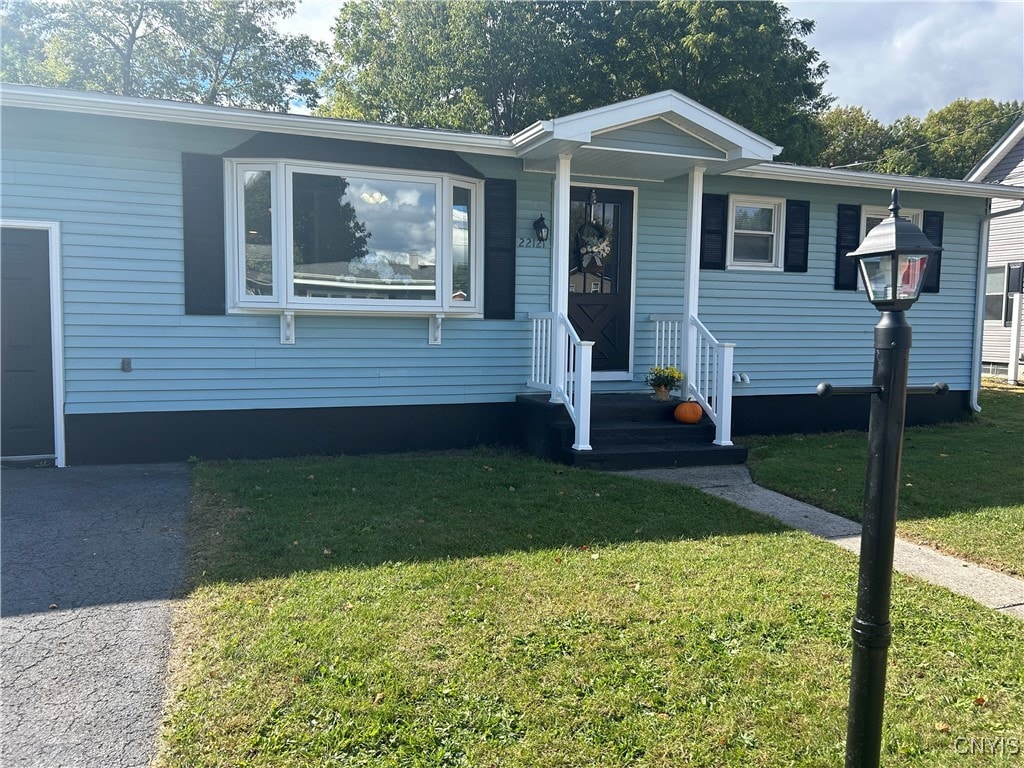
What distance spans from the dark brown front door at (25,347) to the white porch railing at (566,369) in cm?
447

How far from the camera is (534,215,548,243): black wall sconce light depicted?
292 inches

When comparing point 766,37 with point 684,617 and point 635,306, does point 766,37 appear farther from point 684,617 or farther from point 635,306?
point 684,617

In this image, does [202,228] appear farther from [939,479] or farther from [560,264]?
[939,479]

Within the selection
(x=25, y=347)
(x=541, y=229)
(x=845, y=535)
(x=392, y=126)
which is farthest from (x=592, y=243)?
(x=25, y=347)

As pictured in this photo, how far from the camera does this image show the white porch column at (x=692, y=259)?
7.20m

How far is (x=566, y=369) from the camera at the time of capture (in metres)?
6.75

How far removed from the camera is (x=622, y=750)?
2291 millimetres

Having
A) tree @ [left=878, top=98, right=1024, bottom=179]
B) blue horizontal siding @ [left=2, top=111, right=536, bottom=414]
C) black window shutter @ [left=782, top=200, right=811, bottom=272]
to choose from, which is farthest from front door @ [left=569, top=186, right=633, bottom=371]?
tree @ [left=878, top=98, right=1024, bottom=179]

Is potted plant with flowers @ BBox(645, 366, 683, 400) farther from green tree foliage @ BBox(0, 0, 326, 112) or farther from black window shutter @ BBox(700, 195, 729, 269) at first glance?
green tree foliage @ BBox(0, 0, 326, 112)

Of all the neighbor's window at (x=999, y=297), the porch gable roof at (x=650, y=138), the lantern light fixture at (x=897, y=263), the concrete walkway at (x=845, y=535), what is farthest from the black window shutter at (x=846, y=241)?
the neighbor's window at (x=999, y=297)

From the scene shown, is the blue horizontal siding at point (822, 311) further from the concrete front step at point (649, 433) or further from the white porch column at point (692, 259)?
the concrete front step at point (649, 433)

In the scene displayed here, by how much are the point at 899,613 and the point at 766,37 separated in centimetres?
1747

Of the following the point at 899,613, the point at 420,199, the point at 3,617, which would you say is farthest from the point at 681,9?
the point at 3,617

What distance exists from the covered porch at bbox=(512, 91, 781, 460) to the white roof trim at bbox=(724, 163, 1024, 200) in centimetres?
96
